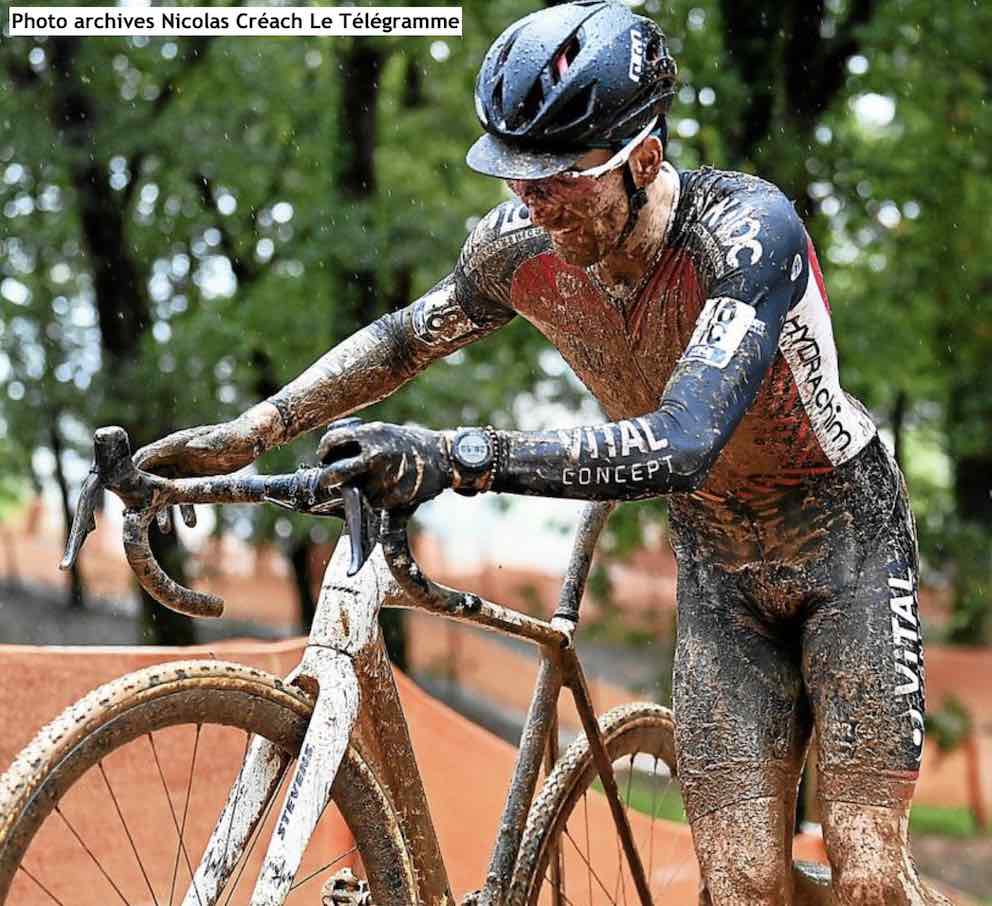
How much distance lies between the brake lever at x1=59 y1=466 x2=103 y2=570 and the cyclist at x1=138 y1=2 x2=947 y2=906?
0.20m

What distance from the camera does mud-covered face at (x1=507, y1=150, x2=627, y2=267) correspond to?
2891 mm

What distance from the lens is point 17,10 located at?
5.68 metres

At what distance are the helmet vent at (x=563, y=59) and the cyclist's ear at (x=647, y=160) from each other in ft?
0.64

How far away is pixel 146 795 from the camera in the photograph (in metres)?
4.89

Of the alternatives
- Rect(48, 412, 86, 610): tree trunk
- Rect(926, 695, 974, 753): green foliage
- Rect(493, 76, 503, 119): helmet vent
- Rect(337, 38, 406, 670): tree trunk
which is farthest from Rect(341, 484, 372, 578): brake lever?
Rect(48, 412, 86, 610): tree trunk

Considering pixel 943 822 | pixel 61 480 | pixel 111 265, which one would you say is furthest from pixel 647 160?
pixel 943 822

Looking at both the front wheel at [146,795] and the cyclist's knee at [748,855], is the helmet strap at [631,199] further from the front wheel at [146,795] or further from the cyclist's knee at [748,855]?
the cyclist's knee at [748,855]

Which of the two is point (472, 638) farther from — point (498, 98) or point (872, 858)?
point (498, 98)

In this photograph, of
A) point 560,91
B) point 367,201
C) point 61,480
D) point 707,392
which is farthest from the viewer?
point 61,480

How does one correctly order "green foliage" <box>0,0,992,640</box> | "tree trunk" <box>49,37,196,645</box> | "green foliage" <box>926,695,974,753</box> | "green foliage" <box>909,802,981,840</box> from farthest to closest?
"green foliage" <box>909,802,981,840</box>
"green foliage" <box>926,695,974,753</box>
"tree trunk" <box>49,37,196,645</box>
"green foliage" <box>0,0,992,640</box>

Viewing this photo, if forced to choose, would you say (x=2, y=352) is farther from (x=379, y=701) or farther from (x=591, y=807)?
(x=379, y=701)

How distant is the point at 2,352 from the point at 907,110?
6.79 m

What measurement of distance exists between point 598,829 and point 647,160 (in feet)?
8.92
